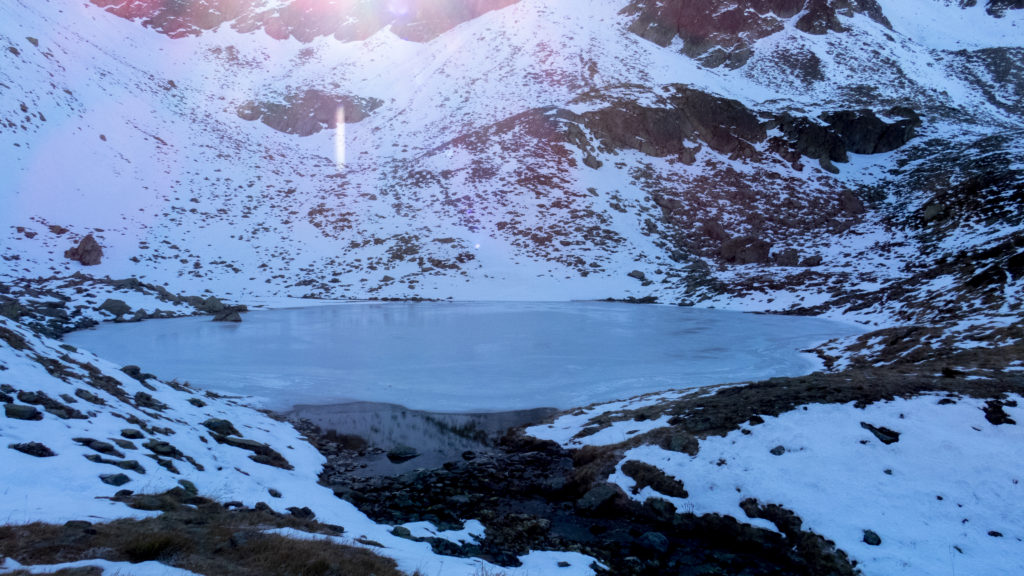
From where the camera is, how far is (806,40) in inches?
2793

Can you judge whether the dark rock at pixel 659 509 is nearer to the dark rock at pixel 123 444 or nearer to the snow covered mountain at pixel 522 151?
the dark rock at pixel 123 444

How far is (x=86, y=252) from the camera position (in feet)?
96.4

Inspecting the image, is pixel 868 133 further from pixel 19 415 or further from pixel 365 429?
pixel 19 415

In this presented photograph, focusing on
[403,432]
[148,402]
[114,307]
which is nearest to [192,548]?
[148,402]

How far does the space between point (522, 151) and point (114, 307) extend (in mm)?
33400

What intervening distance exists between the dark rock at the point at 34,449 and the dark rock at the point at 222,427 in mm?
3310

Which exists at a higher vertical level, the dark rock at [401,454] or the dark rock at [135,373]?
the dark rock at [135,373]

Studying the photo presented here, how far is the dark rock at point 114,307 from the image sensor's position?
2409 cm

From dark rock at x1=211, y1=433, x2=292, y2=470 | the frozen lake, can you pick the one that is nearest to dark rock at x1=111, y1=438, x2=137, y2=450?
dark rock at x1=211, y1=433, x2=292, y2=470

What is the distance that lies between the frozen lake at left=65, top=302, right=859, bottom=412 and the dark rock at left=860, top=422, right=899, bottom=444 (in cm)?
552

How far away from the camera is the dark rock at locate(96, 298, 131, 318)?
2409 centimetres

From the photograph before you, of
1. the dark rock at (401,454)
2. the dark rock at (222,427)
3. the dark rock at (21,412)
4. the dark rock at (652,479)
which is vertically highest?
the dark rock at (21,412)

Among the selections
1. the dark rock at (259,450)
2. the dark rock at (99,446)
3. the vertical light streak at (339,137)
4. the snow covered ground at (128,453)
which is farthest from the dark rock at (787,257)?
the vertical light streak at (339,137)

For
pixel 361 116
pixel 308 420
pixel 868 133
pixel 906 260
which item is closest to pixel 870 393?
pixel 308 420
